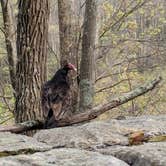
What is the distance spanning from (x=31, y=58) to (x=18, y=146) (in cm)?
319

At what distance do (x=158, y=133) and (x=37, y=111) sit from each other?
2970mm

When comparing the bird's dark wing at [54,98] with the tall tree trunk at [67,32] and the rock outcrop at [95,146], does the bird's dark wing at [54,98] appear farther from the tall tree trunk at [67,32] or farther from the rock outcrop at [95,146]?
the tall tree trunk at [67,32]

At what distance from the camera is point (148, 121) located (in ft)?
11.0

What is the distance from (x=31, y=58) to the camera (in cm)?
567

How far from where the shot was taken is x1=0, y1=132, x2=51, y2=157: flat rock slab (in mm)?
2471

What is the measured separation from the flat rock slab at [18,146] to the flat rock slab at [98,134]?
133 millimetres

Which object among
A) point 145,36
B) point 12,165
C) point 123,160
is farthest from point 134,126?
point 145,36

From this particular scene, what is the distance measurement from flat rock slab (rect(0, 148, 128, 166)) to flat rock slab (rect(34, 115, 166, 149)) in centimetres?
41

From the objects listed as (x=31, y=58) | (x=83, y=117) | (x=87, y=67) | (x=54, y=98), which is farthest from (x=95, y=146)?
(x=87, y=67)

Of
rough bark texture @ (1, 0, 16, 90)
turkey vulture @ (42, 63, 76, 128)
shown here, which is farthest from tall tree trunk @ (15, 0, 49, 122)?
rough bark texture @ (1, 0, 16, 90)

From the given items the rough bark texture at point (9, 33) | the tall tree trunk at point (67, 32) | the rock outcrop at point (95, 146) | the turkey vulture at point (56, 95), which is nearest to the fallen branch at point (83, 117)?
the turkey vulture at point (56, 95)

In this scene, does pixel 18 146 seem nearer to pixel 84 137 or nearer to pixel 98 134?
pixel 84 137

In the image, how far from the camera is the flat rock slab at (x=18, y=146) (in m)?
2.47

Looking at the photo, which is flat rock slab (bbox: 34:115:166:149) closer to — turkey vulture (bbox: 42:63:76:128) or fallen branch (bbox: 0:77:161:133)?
fallen branch (bbox: 0:77:161:133)
